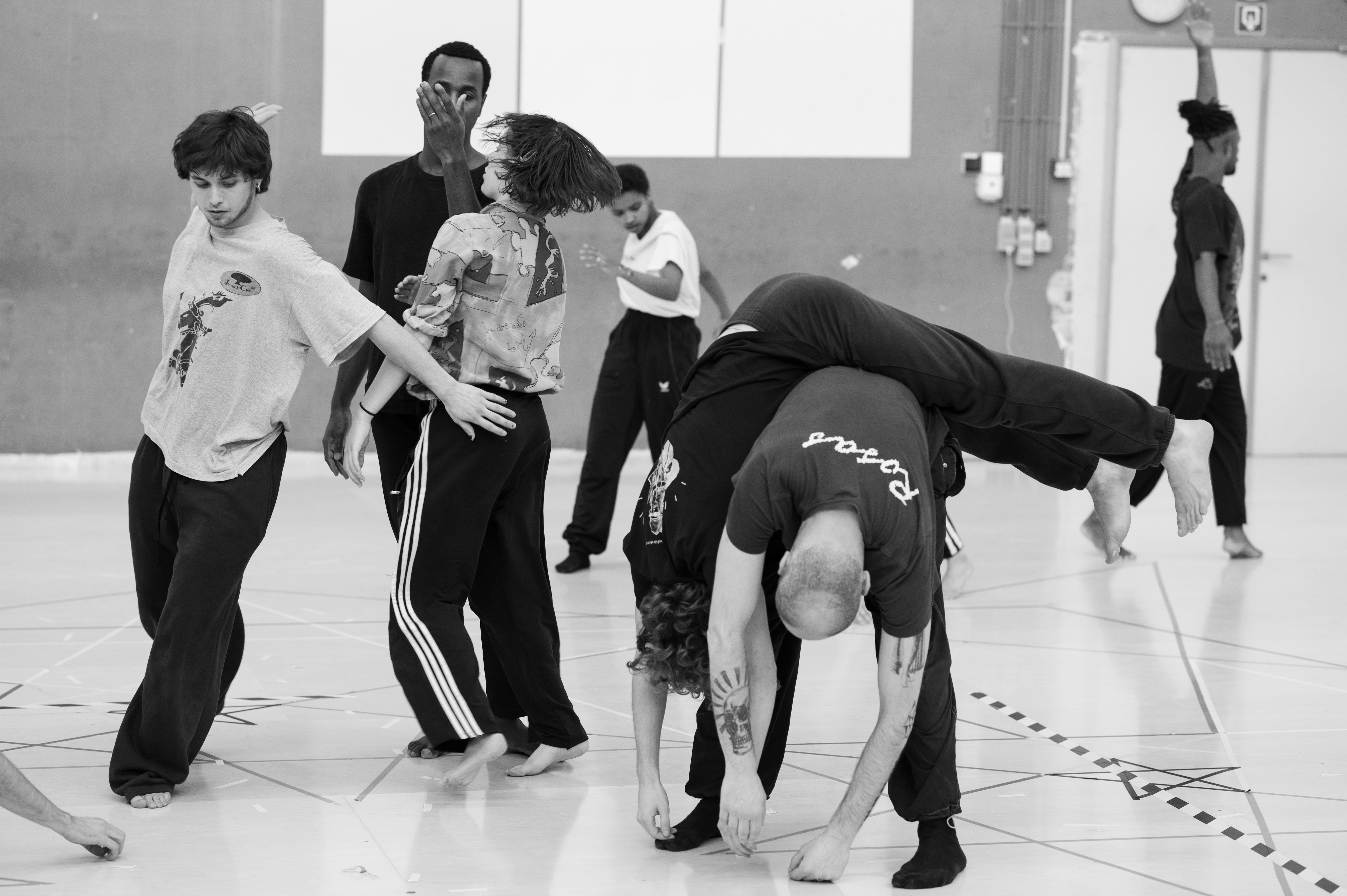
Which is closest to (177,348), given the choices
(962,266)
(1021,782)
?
(1021,782)

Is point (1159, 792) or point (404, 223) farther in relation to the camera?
point (404, 223)

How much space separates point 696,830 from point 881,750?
0.47 m

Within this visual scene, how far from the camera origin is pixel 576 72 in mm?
9156

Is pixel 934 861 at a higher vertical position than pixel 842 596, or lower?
lower

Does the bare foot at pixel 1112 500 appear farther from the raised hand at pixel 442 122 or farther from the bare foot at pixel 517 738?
the raised hand at pixel 442 122

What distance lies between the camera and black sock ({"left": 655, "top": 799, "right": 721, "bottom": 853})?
9.26ft

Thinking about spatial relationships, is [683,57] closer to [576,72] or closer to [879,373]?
[576,72]

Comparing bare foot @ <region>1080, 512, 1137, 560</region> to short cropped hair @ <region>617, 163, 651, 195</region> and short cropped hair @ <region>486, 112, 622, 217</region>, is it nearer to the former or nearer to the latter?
short cropped hair @ <region>617, 163, 651, 195</region>

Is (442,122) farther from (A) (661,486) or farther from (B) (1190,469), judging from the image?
(B) (1190,469)

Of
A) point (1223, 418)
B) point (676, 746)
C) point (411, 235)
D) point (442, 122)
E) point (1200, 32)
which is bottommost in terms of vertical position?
point (676, 746)

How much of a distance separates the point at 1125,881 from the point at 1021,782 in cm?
57

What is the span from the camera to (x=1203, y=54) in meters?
6.79

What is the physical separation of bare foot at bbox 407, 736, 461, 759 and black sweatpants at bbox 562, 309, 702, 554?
2397mm

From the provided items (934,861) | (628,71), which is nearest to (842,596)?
(934,861)
